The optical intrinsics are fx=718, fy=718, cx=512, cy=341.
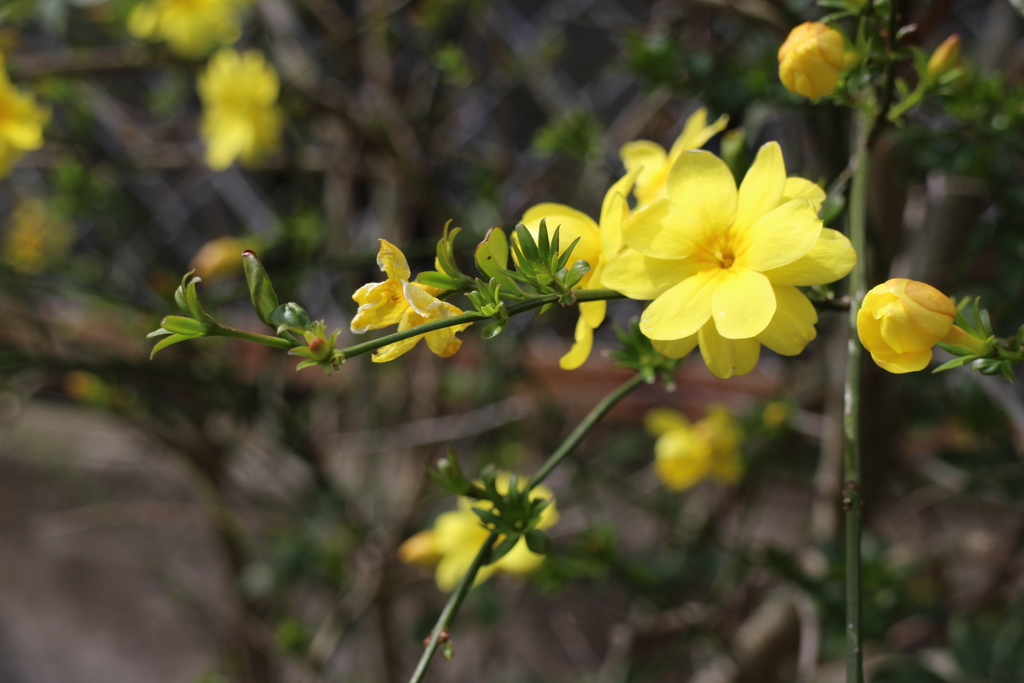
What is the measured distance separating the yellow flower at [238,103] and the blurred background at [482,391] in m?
0.06

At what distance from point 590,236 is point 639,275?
0.21 feet

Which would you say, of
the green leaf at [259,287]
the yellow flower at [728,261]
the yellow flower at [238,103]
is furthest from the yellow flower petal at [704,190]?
the yellow flower at [238,103]

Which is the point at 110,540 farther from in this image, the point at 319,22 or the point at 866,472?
the point at 866,472

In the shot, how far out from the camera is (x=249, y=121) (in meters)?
1.14

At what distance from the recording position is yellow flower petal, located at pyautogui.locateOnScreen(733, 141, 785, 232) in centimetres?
36

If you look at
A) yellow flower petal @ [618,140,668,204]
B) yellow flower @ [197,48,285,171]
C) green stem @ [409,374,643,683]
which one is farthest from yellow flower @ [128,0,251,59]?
green stem @ [409,374,643,683]

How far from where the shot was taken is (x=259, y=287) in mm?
312

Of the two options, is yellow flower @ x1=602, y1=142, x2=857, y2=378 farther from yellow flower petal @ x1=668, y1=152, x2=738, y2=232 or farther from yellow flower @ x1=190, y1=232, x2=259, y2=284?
yellow flower @ x1=190, y1=232, x2=259, y2=284

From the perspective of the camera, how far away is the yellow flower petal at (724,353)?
36 centimetres

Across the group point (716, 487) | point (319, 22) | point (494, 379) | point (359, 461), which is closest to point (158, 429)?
point (359, 461)

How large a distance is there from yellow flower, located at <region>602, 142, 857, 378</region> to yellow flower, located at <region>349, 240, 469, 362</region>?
0.27 feet

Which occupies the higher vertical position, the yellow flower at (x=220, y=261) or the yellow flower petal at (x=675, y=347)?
the yellow flower at (x=220, y=261)

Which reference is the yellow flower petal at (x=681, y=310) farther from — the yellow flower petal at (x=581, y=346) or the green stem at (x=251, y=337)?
the green stem at (x=251, y=337)

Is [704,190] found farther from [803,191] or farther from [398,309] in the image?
[398,309]
